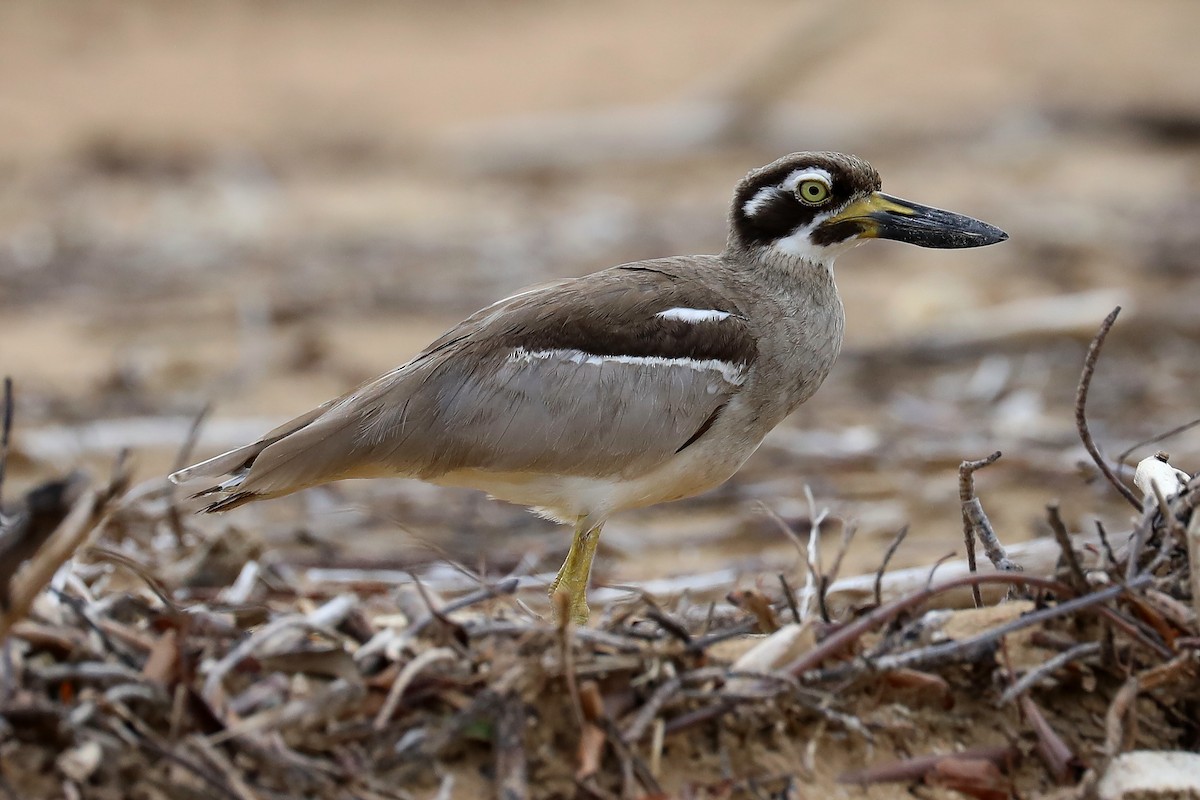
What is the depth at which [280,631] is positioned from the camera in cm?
314

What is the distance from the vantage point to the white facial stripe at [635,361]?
13.7ft

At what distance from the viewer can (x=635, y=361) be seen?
425 cm

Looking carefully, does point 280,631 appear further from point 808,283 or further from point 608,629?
point 808,283

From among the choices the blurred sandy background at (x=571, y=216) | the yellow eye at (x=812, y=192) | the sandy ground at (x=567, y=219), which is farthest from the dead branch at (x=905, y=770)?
the yellow eye at (x=812, y=192)

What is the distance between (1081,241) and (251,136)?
29.4ft

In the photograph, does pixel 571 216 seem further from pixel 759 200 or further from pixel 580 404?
pixel 580 404

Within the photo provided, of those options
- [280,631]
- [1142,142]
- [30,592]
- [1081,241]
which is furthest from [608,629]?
[1142,142]

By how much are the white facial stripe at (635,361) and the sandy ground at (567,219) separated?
591mm

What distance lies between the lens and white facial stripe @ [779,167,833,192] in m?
4.61

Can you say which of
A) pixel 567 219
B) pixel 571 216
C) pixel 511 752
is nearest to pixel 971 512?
pixel 511 752

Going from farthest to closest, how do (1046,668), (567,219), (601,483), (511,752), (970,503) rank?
(567,219), (601,483), (970,503), (1046,668), (511,752)

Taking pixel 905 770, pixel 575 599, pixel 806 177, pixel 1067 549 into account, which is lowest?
pixel 575 599

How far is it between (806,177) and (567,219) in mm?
7580

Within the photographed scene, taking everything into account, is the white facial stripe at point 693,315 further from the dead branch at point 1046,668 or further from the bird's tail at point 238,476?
the dead branch at point 1046,668
